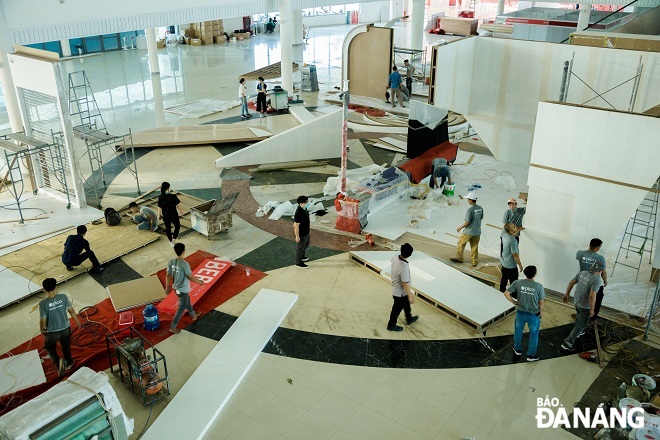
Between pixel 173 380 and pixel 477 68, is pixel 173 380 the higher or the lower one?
the lower one

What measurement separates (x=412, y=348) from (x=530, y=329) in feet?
5.70

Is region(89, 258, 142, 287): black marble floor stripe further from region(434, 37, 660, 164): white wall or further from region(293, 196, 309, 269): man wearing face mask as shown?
region(434, 37, 660, 164): white wall

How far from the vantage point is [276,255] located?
37.8ft

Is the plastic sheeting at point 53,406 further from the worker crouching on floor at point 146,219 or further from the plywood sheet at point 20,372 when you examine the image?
the worker crouching on floor at point 146,219

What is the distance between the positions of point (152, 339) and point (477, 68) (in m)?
10.00

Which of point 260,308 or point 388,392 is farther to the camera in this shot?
point 260,308

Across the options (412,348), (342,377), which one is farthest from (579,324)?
(342,377)

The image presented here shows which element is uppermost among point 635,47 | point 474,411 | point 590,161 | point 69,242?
point 635,47

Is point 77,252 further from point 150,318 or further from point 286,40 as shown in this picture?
point 286,40

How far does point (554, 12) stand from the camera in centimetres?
3052

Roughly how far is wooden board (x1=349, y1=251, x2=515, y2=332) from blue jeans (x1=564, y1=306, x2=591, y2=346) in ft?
3.43

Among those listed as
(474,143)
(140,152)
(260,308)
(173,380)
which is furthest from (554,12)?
(173,380)

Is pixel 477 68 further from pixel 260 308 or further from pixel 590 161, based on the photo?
pixel 260 308

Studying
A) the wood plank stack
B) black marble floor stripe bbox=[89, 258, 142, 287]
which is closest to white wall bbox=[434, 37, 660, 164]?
black marble floor stripe bbox=[89, 258, 142, 287]
